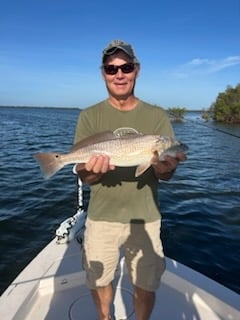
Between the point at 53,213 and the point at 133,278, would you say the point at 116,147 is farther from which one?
the point at 53,213

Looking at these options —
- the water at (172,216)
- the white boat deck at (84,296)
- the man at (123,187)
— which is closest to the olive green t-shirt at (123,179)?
the man at (123,187)

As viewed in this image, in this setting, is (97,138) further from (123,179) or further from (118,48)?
(118,48)

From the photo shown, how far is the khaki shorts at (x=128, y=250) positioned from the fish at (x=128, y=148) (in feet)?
2.05

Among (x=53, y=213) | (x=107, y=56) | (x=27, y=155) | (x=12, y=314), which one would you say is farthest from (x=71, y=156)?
(x=27, y=155)

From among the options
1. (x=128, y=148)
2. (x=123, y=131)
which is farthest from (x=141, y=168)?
(x=123, y=131)

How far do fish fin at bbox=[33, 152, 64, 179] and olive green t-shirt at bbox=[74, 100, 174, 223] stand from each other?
365mm

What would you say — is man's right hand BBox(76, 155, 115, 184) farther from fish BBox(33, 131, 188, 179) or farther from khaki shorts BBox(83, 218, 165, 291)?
khaki shorts BBox(83, 218, 165, 291)

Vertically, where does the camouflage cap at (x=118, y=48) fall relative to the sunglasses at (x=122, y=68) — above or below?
above

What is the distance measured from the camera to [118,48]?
3.50 m

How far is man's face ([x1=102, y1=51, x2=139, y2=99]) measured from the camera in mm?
3510

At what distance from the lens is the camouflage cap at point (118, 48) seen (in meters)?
3.50

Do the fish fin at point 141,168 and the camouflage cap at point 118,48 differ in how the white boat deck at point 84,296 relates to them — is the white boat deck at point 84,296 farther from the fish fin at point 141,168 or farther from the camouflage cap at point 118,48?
the camouflage cap at point 118,48

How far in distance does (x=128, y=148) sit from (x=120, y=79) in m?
0.68

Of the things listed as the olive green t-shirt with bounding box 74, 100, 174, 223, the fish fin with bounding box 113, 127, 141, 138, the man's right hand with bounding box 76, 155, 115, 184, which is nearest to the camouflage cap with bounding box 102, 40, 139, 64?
the olive green t-shirt with bounding box 74, 100, 174, 223
